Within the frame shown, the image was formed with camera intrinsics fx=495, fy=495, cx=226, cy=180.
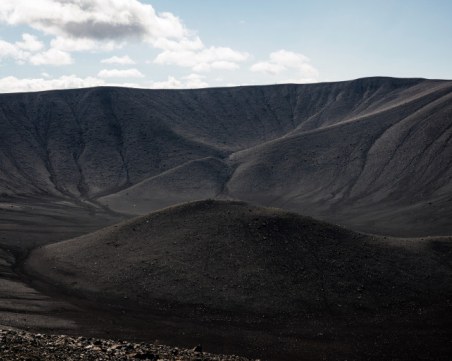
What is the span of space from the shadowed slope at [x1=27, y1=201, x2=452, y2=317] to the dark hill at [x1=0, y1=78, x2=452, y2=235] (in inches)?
999

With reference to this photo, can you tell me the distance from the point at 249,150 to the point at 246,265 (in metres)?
88.2

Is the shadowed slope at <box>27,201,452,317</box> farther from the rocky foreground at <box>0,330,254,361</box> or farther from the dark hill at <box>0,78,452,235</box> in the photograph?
the dark hill at <box>0,78,452,235</box>

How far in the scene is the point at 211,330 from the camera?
34312mm

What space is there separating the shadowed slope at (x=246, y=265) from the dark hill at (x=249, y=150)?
83.3ft

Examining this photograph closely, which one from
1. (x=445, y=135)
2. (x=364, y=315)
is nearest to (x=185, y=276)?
(x=364, y=315)

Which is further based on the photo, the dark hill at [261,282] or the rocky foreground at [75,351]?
the dark hill at [261,282]

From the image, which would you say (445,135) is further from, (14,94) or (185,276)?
(14,94)

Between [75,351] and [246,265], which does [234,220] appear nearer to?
[246,265]

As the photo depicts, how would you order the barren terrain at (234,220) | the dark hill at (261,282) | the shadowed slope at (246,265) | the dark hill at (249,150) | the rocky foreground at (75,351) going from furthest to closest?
the dark hill at (249,150) < the shadowed slope at (246,265) < the barren terrain at (234,220) < the dark hill at (261,282) < the rocky foreground at (75,351)

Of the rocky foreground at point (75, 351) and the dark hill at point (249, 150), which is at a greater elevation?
the dark hill at point (249, 150)

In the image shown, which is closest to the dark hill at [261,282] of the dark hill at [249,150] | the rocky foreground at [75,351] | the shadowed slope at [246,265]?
the shadowed slope at [246,265]

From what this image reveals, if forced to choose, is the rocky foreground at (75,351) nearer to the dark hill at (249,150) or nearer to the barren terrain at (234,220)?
the barren terrain at (234,220)

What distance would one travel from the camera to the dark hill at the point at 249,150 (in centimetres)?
9388

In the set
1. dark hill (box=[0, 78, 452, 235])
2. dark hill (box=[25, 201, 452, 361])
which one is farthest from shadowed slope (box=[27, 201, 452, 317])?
dark hill (box=[0, 78, 452, 235])
